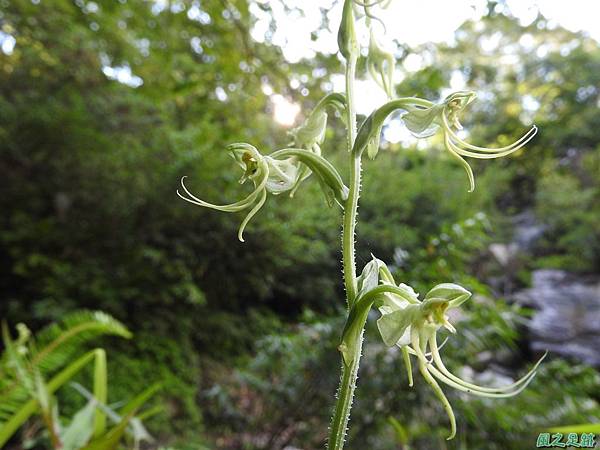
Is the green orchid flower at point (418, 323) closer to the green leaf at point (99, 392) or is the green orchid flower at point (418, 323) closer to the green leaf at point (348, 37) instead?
the green leaf at point (348, 37)

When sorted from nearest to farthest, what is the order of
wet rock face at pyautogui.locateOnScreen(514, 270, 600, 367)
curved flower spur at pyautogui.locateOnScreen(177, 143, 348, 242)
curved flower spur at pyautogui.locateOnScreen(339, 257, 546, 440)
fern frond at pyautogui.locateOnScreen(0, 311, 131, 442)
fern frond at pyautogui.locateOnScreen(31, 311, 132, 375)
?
curved flower spur at pyautogui.locateOnScreen(339, 257, 546, 440) < curved flower spur at pyautogui.locateOnScreen(177, 143, 348, 242) < fern frond at pyautogui.locateOnScreen(0, 311, 131, 442) < fern frond at pyautogui.locateOnScreen(31, 311, 132, 375) < wet rock face at pyautogui.locateOnScreen(514, 270, 600, 367)

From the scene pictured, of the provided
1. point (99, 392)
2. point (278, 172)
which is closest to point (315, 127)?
point (278, 172)

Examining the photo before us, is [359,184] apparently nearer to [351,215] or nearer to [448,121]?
[351,215]

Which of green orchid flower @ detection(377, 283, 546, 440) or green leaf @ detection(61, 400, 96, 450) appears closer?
green orchid flower @ detection(377, 283, 546, 440)

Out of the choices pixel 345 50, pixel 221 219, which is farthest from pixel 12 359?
pixel 221 219

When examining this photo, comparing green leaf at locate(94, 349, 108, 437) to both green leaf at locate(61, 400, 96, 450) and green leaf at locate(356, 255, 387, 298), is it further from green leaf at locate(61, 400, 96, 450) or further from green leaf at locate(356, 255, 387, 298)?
green leaf at locate(356, 255, 387, 298)

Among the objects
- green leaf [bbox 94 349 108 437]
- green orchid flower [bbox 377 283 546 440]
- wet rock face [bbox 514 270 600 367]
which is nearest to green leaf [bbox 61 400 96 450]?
green leaf [bbox 94 349 108 437]
